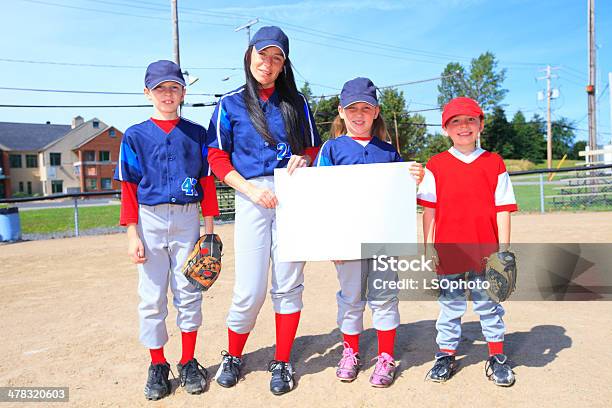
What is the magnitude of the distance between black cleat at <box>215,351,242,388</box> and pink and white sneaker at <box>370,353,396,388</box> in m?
0.82

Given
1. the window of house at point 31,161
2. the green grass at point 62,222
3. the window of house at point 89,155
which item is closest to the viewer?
the green grass at point 62,222

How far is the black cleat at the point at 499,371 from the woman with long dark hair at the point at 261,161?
1166mm

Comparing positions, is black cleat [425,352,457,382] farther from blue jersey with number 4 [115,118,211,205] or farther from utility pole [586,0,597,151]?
utility pole [586,0,597,151]

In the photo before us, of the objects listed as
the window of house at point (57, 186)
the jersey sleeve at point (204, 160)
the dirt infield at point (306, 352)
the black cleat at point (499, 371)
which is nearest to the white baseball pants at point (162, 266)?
the jersey sleeve at point (204, 160)

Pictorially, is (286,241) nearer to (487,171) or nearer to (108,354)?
(487,171)

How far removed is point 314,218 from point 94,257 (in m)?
6.36

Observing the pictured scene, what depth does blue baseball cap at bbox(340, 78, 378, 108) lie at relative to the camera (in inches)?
111

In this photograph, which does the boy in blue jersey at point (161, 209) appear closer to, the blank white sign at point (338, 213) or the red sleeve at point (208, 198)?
the red sleeve at point (208, 198)

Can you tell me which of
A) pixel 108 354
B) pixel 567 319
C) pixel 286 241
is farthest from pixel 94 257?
pixel 567 319

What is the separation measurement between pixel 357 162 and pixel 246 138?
0.67 meters

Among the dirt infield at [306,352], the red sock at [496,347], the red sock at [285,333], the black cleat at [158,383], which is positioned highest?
the red sock at [285,333]

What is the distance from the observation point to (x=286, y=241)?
275cm

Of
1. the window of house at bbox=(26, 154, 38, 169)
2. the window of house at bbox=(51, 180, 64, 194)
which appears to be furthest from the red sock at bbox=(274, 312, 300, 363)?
the window of house at bbox=(26, 154, 38, 169)

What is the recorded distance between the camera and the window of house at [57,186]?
1874 inches
